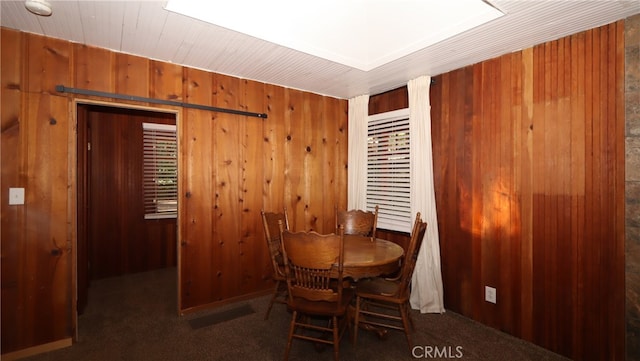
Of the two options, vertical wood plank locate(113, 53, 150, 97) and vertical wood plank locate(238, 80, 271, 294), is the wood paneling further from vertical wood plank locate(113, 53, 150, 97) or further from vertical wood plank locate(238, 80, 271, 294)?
vertical wood plank locate(113, 53, 150, 97)

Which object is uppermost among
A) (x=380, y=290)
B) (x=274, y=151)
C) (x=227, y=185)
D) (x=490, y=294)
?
(x=274, y=151)

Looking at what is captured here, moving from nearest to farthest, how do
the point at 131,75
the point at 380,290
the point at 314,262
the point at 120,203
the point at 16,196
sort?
the point at 314,262
the point at 16,196
the point at 380,290
the point at 131,75
the point at 120,203

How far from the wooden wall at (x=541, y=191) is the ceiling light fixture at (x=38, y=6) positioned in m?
3.31

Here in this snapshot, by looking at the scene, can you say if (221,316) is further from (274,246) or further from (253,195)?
(253,195)

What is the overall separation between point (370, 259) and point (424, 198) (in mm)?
1219

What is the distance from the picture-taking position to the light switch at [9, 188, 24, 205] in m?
2.24

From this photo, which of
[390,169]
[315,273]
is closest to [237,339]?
[315,273]

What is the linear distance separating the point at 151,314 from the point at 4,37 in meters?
2.63

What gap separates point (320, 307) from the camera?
211cm

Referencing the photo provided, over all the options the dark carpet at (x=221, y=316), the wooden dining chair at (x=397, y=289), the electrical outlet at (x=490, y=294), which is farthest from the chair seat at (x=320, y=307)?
the electrical outlet at (x=490, y=294)

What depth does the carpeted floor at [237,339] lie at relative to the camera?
231 centimetres

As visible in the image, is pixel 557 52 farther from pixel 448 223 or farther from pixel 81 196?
pixel 81 196

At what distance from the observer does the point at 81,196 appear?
124 inches

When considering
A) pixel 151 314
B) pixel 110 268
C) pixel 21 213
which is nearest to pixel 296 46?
pixel 21 213
